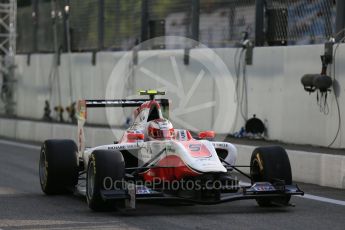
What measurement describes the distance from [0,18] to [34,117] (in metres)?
5.94

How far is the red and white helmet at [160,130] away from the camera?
465 inches

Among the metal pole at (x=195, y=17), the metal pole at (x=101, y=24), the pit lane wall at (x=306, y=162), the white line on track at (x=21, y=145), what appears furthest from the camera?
the metal pole at (x=101, y=24)

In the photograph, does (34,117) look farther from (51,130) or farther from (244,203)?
(244,203)

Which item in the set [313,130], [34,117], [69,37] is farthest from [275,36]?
[34,117]

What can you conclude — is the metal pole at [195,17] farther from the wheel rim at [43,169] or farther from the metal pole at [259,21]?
the wheel rim at [43,169]

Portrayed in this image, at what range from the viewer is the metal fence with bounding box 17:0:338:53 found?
20.8m

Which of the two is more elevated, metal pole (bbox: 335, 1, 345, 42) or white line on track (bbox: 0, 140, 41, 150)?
metal pole (bbox: 335, 1, 345, 42)

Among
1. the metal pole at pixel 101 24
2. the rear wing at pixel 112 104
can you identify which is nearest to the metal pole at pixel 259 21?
the metal pole at pixel 101 24

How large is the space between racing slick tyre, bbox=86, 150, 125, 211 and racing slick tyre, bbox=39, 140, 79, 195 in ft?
6.04

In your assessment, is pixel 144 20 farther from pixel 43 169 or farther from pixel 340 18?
pixel 43 169

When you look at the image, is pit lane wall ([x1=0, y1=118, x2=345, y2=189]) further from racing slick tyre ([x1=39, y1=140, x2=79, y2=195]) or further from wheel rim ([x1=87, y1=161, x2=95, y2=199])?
wheel rim ([x1=87, y1=161, x2=95, y2=199])

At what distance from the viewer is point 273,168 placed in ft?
37.9

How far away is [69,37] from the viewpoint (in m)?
32.1

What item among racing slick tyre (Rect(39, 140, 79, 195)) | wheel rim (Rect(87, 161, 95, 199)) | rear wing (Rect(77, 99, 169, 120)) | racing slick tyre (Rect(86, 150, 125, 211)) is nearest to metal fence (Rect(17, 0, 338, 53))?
rear wing (Rect(77, 99, 169, 120))
